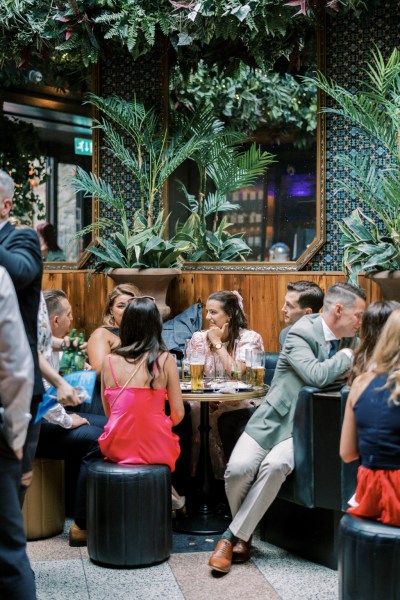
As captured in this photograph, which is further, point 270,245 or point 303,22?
point 270,245

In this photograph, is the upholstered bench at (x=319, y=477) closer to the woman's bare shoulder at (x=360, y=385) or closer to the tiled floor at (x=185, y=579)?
the tiled floor at (x=185, y=579)

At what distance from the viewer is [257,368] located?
511 cm

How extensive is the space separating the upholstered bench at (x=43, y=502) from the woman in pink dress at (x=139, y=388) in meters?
0.65

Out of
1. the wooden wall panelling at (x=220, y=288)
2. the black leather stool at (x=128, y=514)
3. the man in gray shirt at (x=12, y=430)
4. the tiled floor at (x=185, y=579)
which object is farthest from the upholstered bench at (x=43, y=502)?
the wooden wall panelling at (x=220, y=288)

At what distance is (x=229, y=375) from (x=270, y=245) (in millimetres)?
2849

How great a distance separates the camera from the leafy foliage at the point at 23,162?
838cm

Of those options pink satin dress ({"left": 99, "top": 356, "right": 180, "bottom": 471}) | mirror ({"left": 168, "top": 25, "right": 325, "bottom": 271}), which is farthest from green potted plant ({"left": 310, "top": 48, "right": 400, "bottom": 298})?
pink satin dress ({"left": 99, "top": 356, "right": 180, "bottom": 471})

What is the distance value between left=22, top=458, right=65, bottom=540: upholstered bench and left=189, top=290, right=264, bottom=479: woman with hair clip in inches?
42.0

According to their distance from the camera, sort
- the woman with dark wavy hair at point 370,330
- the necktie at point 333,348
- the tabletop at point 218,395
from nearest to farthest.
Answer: the woman with dark wavy hair at point 370,330, the necktie at point 333,348, the tabletop at point 218,395

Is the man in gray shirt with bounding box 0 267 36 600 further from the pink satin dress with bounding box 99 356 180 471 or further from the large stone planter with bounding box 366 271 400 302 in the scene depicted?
the large stone planter with bounding box 366 271 400 302

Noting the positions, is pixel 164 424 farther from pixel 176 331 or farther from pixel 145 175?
pixel 145 175

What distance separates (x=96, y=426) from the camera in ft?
16.7

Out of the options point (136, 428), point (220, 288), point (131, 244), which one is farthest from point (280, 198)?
point (136, 428)

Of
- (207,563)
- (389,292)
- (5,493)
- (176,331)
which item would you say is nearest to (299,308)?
(389,292)
